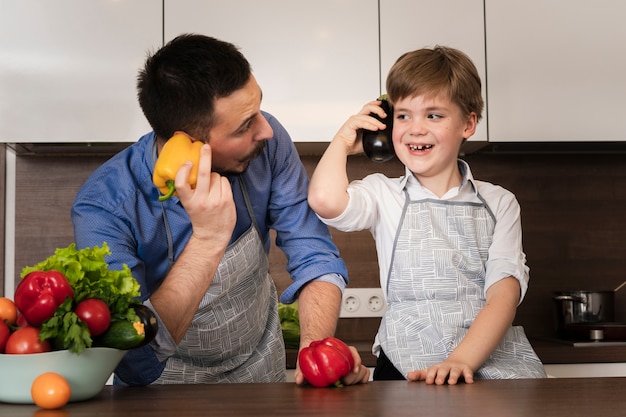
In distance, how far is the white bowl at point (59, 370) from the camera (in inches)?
42.7


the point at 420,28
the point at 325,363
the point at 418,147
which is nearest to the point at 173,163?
the point at 325,363

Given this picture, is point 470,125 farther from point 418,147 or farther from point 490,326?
point 490,326

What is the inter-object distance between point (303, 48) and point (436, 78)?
2.73 ft

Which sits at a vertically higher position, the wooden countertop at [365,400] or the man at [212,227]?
the man at [212,227]

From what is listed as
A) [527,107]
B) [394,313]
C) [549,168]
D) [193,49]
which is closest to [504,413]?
[394,313]

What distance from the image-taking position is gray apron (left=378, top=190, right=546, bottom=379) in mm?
1710

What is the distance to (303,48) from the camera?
2.59 meters

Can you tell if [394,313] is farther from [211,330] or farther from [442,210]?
[211,330]

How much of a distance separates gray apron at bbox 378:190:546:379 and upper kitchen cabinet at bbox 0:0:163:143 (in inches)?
42.4

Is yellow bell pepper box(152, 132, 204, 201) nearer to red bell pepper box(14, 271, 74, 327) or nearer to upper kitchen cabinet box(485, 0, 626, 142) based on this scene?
red bell pepper box(14, 271, 74, 327)

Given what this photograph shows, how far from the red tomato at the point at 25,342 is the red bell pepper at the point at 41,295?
13 millimetres

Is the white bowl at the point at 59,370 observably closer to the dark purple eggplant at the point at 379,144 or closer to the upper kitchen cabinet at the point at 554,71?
the dark purple eggplant at the point at 379,144

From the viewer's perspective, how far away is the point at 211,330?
1.73 m

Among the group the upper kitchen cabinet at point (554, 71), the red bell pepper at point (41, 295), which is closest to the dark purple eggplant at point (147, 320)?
the red bell pepper at point (41, 295)
